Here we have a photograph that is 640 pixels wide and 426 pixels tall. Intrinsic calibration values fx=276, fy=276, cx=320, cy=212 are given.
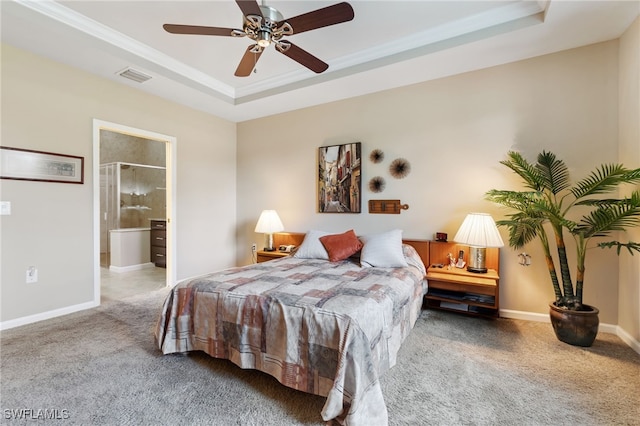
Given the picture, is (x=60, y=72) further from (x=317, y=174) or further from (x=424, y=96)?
(x=424, y=96)

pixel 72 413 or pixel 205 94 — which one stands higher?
pixel 205 94

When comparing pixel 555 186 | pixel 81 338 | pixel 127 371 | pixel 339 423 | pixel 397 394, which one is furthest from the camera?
pixel 555 186

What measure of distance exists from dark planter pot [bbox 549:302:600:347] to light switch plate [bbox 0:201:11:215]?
525 centimetres

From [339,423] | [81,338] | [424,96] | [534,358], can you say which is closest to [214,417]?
[339,423]

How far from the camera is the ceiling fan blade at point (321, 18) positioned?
72.9 inches

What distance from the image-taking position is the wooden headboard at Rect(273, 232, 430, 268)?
3.34 metres

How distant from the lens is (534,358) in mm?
2172

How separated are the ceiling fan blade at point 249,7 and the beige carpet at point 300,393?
8.20 ft

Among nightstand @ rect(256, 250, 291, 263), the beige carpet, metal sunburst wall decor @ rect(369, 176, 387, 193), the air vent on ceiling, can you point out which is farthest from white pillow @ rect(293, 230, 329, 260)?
the air vent on ceiling

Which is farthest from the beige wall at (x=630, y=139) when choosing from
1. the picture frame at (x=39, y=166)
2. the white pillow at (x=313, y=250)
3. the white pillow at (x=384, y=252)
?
the picture frame at (x=39, y=166)

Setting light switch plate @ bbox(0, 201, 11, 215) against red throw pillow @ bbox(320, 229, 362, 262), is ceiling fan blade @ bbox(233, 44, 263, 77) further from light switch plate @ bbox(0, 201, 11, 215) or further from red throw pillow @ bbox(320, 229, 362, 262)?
light switch plate @ bbox(0, 201, 11, 215)

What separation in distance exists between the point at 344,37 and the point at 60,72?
10.3 feet

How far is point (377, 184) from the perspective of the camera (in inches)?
149

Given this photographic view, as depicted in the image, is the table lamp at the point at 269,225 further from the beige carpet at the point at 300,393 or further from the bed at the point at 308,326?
the beige carpet at the point at 300,393
